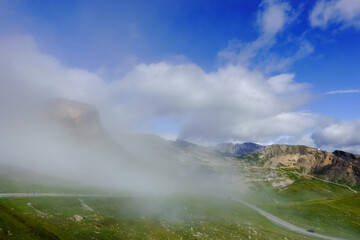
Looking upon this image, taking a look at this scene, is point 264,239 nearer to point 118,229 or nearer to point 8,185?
point 118,229

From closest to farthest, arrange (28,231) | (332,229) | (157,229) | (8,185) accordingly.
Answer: (28,231) → (157,229) → (8,185) → (332,229)

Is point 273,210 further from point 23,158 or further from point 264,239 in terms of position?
point 23,158

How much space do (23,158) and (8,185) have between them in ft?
372

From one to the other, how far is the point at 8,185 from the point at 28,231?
64.6 metres

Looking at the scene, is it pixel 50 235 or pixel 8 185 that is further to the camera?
pixel 8 185

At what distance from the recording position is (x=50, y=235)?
1797 inches

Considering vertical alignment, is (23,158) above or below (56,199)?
above

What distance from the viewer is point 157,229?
69688mm

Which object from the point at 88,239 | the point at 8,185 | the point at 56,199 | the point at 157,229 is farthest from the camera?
the point at 8,185

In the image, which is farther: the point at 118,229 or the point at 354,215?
the point at 354,215

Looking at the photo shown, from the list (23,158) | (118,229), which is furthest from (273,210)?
(23,158)

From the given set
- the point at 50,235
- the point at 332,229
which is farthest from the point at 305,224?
the point at 50,235

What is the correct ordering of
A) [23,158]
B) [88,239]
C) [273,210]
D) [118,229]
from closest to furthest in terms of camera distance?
[88,239] < [118,229] < [273,210] < [23,158]

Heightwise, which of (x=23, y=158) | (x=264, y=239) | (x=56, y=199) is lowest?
(x=264, y=239)
